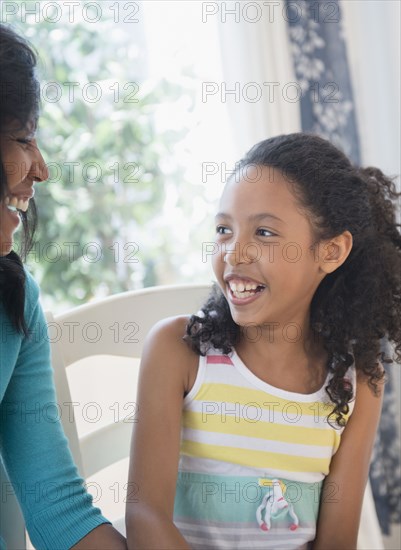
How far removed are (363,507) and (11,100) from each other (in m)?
0.89

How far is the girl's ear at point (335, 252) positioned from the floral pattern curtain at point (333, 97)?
2.06ft

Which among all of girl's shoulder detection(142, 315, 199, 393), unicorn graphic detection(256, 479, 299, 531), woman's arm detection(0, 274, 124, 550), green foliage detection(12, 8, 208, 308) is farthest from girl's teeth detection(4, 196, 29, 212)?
green foliage detection(12, 8, 208, 308)

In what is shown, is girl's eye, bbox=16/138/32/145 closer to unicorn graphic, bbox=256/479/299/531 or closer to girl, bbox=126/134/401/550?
girl, bbox=126/134/401/550

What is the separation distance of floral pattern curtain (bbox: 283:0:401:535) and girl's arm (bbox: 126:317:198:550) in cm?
78

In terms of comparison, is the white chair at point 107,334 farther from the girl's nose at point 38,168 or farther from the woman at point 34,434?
the girl's nose at point 38,168

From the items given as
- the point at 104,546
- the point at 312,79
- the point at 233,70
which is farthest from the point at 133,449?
the point at 312,79

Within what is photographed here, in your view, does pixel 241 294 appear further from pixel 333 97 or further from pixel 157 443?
pixel 333 97

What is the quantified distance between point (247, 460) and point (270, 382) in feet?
0.41

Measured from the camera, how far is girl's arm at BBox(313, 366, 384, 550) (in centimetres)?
116

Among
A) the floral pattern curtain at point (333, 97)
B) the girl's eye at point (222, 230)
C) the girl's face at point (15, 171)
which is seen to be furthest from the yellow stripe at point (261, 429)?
the floral pattern curtain at point (333, 97)

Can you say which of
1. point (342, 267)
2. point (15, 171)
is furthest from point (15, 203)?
point (342, 267)

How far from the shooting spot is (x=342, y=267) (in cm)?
129

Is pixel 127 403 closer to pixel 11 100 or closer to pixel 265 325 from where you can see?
pixel 265 325

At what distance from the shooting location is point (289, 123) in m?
1.81
